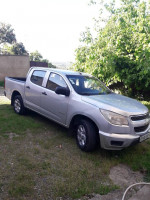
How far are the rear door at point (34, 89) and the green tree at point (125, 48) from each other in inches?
130

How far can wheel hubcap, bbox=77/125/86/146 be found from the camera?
12.0ft

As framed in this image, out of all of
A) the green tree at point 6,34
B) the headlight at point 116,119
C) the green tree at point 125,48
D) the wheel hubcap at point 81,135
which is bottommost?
the wheel hubcap at point 81,135

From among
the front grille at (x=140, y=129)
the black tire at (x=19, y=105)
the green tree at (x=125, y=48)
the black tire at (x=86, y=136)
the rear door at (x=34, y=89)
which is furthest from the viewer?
the green tree at (x=125, y=48)

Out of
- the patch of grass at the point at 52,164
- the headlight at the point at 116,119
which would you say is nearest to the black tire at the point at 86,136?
the patch of grass at the point at 52,164

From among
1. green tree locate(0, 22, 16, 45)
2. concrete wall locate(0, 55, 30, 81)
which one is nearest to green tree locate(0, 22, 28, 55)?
green tree locate(0, 22, 16, 45)

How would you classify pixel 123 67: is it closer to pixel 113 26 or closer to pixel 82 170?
pixel 113 26

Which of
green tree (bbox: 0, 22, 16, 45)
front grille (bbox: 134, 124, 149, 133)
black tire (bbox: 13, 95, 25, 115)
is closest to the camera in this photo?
front grille (bbox: 134, 124, 149, 133)

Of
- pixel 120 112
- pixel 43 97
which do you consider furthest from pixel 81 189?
pixel 43 97

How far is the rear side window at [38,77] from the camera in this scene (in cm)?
500

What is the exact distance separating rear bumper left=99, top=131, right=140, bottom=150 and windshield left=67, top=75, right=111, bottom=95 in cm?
121

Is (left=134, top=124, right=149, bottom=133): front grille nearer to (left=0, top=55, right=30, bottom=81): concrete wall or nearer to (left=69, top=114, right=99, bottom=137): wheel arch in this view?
(left=69, top=114, right=99, bottom=137): wheel arch

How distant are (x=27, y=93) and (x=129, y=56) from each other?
184 inches

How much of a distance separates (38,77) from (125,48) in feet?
14.2

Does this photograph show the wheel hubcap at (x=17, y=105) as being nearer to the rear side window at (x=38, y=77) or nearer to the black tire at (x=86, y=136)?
the rear side window at (x=38, y=77)
